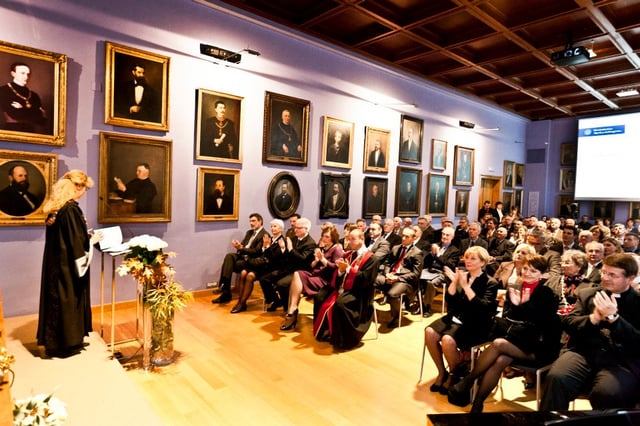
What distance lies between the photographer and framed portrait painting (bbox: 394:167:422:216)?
1089 cm

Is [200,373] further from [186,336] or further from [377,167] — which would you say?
[377,167]

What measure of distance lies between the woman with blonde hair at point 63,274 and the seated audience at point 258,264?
2.58 m

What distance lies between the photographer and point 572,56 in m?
7.79

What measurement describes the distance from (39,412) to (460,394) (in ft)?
11.5

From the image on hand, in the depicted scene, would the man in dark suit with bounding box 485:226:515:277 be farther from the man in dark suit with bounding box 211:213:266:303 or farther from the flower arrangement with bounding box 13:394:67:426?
the flower arrangement with bounding box 13:394:67:426

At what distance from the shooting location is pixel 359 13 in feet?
25.2

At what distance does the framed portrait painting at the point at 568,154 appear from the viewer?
15.0 m

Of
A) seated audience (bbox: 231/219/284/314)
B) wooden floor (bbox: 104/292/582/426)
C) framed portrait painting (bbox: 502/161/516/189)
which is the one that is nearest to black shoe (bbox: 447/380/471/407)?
wooden floor (bbox: 104/292/582/426)

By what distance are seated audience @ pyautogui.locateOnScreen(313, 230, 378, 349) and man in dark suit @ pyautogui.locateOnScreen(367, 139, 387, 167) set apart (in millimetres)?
4780

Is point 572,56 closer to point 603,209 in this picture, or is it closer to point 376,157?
point 376,157

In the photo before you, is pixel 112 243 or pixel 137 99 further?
pixel 137 99

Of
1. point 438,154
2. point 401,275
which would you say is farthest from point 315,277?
point 438,154

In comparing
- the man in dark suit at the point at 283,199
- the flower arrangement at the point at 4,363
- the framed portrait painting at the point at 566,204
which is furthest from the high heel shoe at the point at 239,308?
the framed portrait painting at the point at 566,204

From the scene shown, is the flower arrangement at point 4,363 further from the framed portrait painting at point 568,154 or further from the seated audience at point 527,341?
the framed portrait painting at point 568,154
